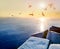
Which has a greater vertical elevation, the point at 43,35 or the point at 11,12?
the point at 11,12

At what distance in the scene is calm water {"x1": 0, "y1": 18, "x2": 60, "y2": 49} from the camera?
318 cm

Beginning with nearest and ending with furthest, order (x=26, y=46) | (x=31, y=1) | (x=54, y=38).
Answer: (x=26, y=46), (x=54, y=38), (x=31, y=1)

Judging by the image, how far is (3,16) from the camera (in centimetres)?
325

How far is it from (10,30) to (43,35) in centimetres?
79

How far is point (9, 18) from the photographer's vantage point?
10.7ft

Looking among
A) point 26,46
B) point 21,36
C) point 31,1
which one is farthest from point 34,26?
point 26,46

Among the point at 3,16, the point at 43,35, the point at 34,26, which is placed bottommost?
the point at 43,35

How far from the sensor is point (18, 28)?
3285 mm

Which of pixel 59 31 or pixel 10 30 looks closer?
pixel 10 30

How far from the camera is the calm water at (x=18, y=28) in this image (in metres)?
3.18

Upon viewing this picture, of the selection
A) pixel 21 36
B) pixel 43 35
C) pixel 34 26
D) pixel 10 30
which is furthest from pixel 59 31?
pixel 10 30

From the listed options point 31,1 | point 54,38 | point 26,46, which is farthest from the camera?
point 31,1

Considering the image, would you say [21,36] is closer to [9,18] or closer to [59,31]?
[9,18]

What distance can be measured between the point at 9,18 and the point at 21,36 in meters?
0.47
